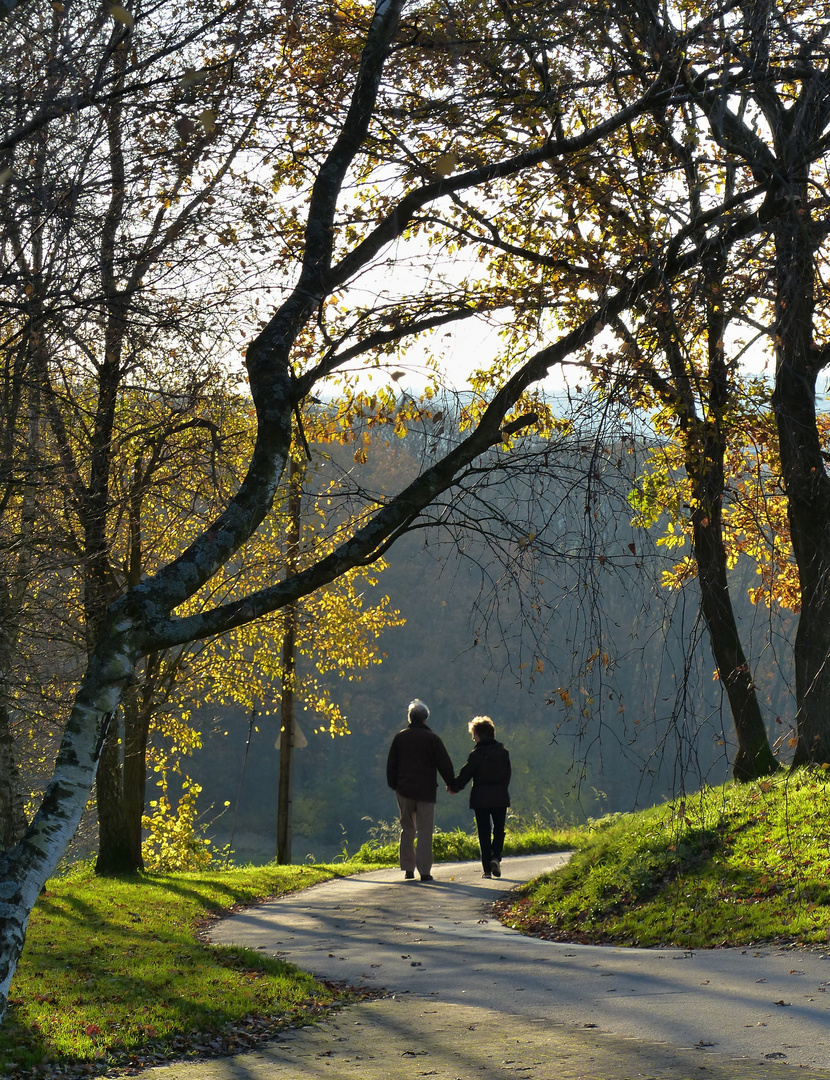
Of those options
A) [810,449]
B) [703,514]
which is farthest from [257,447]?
[810,449]

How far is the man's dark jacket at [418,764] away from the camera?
1195 centimetres

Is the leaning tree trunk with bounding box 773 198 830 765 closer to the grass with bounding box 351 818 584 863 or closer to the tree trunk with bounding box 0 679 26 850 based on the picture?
the grass with bounding box 351 818 584 863

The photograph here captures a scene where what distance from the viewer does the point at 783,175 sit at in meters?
5.58

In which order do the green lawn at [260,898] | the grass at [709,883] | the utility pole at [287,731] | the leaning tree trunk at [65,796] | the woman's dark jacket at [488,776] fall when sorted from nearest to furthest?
the leaning tree trunk at [65,796] < the green lawn at [260,898] < the grass at [709,883] < the woman's dark jacket at [488,776] < the utility pole at [287,731]

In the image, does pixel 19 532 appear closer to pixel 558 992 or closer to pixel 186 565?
pixel 186 565

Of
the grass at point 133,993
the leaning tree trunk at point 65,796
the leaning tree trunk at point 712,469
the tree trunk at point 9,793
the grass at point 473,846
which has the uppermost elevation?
the leaning tree trunk at point 712,469

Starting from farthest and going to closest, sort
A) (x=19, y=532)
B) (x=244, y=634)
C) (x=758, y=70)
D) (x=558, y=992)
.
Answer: (x=244, y=634) → (x=19, y=532) → (x=558, y=992) → (x=758, y=70)

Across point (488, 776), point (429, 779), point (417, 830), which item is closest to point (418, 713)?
point (429, 779)

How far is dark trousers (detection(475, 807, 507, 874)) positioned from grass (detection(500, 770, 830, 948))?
1.28 meters

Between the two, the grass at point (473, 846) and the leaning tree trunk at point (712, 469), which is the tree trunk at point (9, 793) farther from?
the leaning tree trunk at point (712, 469)

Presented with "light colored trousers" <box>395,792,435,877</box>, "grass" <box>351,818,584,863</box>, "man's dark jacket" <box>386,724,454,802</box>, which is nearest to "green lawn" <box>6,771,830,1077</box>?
"light colored trousers" <box>395,792,435,877</box>

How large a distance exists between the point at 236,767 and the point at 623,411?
6071 cm

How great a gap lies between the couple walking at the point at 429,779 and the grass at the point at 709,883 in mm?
1329

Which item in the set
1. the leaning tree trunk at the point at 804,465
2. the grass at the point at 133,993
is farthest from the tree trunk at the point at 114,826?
the leaning tree trunk at the point at 804,465
